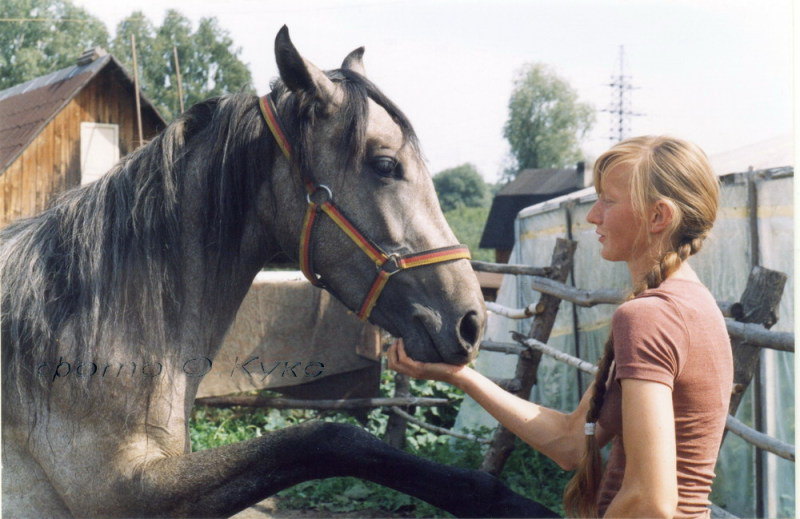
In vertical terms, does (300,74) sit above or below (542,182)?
below

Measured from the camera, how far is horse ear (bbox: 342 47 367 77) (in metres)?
2.57

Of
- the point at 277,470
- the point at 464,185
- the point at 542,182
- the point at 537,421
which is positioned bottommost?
the point at 277,470

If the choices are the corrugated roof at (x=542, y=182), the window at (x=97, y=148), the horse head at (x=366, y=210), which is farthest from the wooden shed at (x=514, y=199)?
the horse head at (x=366, y=210)

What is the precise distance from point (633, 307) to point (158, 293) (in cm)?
141

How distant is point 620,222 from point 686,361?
0.32 meters

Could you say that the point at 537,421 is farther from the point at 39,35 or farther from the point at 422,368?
the point at 39,35

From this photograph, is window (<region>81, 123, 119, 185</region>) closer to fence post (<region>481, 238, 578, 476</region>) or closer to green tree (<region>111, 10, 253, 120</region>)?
green tree (<region>111, 10, 253, 120</region>)

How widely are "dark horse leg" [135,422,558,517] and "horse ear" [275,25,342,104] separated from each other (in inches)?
39.8

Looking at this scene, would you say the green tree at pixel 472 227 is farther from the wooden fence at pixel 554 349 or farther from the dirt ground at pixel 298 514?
the dirt ground at pixel 298 514

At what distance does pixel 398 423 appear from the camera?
235 inches

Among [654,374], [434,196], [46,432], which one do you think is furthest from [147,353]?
[654,374]

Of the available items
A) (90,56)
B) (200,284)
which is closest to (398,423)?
(90,56)

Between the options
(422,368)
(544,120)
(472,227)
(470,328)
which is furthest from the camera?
(472,227)

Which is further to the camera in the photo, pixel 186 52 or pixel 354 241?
pixel 186 52
